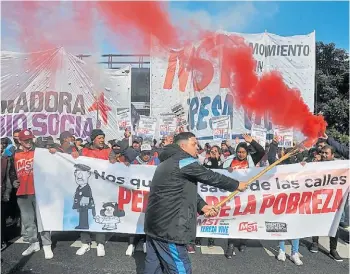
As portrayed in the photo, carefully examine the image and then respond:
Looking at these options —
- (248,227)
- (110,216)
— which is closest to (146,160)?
(110,216)

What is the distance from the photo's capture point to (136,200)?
551cm

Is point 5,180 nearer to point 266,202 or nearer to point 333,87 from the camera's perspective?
point 266,202

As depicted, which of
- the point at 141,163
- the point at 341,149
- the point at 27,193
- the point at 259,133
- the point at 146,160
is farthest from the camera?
the point at 259,133

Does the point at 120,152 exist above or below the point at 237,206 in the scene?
above

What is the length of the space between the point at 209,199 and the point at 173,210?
2.27 meters

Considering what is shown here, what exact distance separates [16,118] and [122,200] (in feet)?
15.4

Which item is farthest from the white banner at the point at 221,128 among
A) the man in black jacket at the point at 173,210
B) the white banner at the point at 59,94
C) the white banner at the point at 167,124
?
the man in black jacket at the point at 173,210

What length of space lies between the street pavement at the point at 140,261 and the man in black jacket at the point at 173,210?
145cm

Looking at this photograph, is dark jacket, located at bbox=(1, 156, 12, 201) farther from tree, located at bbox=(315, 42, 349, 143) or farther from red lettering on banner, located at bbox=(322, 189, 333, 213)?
tree, located at bbox=(315, 42, 349, 143)

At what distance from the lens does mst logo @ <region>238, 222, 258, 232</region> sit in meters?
5.41

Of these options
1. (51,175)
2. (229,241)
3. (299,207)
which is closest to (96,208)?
(51,175)

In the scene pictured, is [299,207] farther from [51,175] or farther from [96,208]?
[51,175]

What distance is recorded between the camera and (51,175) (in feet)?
18.1

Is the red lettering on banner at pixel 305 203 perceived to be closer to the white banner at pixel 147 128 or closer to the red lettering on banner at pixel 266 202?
the red lettering on banner at pixel 266 202
